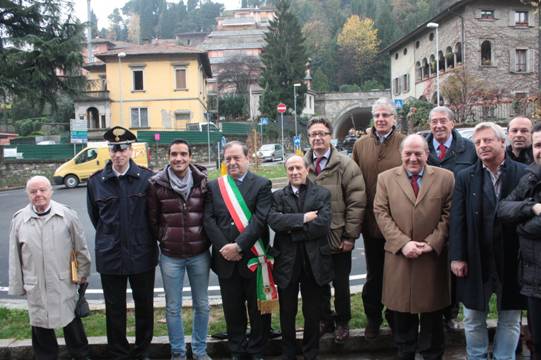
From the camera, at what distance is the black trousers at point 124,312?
15.9 feet

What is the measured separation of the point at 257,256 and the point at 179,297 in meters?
0.82

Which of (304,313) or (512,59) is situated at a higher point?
(512,59)

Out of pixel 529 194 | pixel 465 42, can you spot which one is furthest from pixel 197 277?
pixel 465 42

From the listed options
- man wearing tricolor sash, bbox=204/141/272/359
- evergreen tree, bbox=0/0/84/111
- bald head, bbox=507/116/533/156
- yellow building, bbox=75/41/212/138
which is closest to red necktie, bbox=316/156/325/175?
man wearing tricolor sash, bbox=204/141/272/359

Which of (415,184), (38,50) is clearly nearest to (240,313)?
(415,184)

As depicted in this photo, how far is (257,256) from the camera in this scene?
480cm

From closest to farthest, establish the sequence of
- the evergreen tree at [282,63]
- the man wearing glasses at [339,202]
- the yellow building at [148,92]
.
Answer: the man wearing glasses at [339,202], the yellow building at [148,92], the evergreen tree at [282,63]

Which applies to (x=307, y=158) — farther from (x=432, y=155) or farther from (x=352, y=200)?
(x=432, y=155)

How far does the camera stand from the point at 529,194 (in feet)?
12.8

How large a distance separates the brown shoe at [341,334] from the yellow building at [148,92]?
46.0 m

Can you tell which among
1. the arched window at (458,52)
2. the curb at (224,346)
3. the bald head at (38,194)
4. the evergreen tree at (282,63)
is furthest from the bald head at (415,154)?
the evergreen tree at (282,63)

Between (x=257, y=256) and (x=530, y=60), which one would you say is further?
(x=530, y=60)

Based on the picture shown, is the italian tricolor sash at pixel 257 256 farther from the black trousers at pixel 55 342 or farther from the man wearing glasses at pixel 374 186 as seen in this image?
the black trousers at pixel 55 342

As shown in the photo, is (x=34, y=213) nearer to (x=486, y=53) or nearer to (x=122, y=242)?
(x=122, y=242)
